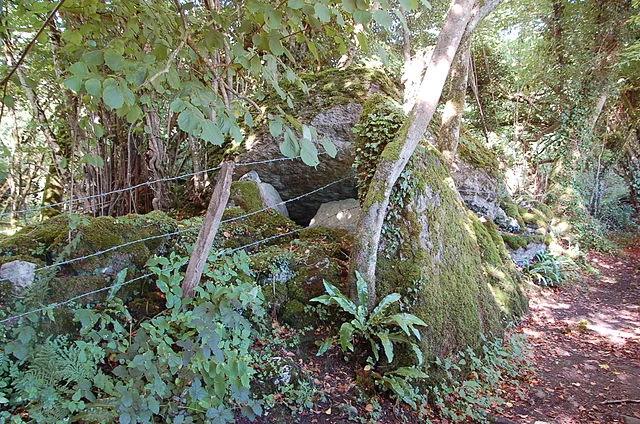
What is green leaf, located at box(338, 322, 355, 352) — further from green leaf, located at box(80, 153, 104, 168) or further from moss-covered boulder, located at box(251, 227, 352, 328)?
green leaf, located at box(80, 153, 104, 168)

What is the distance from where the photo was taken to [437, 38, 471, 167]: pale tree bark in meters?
6.73

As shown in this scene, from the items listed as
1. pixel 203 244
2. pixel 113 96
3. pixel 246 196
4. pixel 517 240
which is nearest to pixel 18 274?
pixel 203 244

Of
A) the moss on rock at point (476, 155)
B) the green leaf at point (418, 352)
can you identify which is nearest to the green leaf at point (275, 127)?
the green leaf at point (418, 352)

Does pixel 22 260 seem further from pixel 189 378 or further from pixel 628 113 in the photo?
pixel 628 113

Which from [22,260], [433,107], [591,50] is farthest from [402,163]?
[591,50]

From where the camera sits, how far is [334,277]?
4.31 meters

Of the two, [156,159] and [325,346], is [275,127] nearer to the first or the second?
[325,346]

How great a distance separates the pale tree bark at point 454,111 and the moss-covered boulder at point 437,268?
1.38 metres

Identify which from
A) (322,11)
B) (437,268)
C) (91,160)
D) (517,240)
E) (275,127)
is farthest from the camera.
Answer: (517,240)

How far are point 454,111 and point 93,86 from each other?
20.9 feet

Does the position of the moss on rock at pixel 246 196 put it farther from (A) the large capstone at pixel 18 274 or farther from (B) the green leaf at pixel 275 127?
(B) the green leaf at pixel 275 127

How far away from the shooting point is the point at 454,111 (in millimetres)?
6750

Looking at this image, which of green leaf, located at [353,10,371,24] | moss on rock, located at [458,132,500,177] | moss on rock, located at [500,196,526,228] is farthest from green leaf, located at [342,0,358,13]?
moss on rock, located at [500,196,526,228]

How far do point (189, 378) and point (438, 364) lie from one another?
8.36 ft
